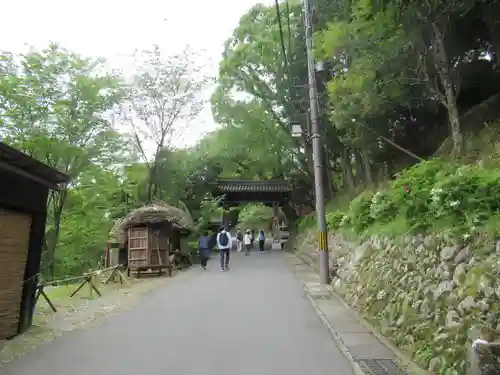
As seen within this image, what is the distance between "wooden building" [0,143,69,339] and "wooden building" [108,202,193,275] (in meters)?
8.18

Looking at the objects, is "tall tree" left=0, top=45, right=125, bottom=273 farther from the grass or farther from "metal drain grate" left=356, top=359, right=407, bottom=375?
"metal drain grate" left=356, top=359, right=407, bottom=375

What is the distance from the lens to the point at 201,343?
6.40 metres

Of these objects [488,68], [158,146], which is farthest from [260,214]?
[488,68]

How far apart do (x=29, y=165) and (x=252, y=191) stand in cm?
2734

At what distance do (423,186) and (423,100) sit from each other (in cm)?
636

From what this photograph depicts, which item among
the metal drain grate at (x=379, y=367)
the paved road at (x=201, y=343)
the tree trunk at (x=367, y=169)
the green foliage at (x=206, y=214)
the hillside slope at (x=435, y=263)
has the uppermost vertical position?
the tree trunk at (x=367, y=169)

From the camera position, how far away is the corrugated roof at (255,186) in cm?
3350

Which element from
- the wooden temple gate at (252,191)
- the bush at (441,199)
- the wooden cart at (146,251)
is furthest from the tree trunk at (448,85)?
the wooden temple gate at (252,191)

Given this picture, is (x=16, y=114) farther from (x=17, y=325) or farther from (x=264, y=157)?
(x=264, y=157)

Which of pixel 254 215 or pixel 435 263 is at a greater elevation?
pixel 254 215

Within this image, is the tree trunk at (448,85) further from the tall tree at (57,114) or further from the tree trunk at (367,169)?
the tall tree at (57,114)

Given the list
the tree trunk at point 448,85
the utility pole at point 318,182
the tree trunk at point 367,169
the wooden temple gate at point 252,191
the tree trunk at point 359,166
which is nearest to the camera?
the tree trunk at point 448,85

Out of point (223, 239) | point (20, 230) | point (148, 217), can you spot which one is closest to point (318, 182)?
point (223, 239)

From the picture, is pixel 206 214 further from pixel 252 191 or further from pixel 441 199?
pixel 441 199
